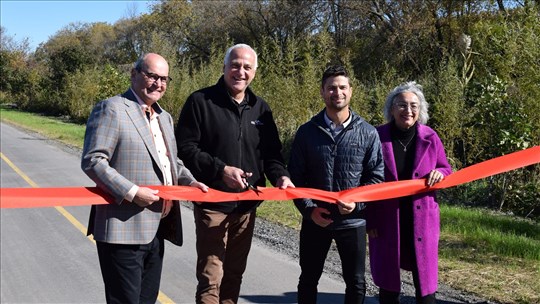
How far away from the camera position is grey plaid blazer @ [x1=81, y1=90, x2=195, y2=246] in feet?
11.1

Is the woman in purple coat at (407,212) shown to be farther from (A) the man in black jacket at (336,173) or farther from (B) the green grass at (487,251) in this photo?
(B) the green grass at (487,251)

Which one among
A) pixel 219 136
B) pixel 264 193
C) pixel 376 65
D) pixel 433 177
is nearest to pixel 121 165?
pixel 219 136

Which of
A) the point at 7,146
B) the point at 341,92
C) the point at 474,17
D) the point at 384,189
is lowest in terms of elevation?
the point at 7,146

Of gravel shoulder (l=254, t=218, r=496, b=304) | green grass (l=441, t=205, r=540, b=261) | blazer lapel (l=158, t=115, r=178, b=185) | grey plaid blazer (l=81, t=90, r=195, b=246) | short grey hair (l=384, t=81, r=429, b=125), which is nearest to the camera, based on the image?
grey plaid blazer (l=81, t=90, r=195, b=246)

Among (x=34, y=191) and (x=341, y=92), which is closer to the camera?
(x=34, y=191)

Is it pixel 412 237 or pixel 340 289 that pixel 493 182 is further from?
pixel 412 237

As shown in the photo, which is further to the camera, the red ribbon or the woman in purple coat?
the woman in purple coat

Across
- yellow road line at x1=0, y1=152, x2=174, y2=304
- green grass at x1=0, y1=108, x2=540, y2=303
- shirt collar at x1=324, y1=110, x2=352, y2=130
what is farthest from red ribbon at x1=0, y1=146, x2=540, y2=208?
yellow road line at x1=0, y1=152, x2=174, y2=304

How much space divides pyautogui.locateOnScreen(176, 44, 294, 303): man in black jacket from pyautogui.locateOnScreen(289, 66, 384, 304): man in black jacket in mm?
282

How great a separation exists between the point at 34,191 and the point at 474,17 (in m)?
22.0

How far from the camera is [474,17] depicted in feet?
74.2

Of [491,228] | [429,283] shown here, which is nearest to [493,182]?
[491,228]

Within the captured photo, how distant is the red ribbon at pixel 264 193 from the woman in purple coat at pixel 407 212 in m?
0.12

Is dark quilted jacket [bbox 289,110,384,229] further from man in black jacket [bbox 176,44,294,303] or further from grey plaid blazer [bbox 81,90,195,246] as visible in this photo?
grey plaid blazer [bbox 81,90,195,246]
